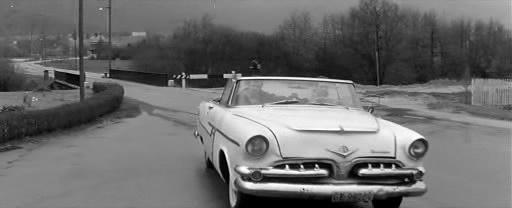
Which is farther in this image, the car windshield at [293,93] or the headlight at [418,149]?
the car windshield at [293,93]

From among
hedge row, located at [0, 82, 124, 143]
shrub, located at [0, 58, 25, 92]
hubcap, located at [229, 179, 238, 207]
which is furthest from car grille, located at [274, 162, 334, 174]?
shrub, located at [0, 58, 25, 92]

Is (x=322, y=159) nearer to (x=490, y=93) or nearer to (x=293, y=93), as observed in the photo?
(x=293, y=93)

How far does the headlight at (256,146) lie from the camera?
17.5 feet

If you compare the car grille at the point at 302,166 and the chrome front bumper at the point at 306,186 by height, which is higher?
the car grille at the point at 302,166

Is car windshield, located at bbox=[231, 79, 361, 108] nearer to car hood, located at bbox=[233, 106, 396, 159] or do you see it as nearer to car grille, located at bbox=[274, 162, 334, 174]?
car hood, located at bbox=[233, 106, 396, 159]

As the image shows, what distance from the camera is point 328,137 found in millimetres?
5387

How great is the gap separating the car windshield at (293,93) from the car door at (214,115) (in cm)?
23

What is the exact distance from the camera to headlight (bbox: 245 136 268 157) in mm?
5340

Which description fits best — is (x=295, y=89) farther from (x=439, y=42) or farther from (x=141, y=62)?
(x=439, y=42)

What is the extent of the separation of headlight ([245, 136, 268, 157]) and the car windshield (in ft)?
5.13

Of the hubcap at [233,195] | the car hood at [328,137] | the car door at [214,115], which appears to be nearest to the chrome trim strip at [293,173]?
the car hood at [328,137]

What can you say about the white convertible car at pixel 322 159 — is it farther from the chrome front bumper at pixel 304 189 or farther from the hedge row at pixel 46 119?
the hedge row at pixel 46 119

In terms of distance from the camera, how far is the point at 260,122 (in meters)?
5.79

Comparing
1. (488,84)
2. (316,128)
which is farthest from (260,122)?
(488,84)
